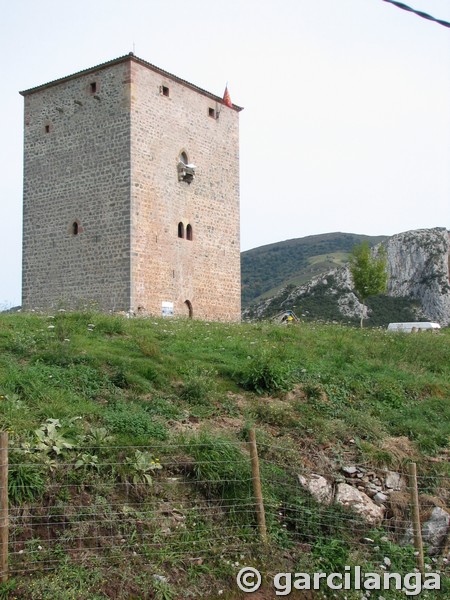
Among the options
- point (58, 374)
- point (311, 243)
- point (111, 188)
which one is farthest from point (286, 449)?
point (311, 243)

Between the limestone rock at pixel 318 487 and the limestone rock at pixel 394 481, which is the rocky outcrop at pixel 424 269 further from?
the limestone rock at pixel 318 487

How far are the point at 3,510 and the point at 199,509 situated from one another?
2255 mm

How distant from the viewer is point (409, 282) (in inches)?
2511

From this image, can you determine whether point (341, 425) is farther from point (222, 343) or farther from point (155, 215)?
point (155, 215)

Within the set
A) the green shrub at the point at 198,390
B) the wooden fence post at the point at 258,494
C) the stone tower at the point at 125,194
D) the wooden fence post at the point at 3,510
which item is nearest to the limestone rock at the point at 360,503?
the wooden fence post at the point at 258,494

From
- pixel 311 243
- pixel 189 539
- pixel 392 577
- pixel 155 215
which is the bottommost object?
pixel 392 577

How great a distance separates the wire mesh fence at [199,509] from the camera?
22.9 feet

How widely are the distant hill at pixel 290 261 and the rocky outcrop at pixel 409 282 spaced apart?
1573cm

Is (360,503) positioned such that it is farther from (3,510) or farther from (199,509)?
(3,510)

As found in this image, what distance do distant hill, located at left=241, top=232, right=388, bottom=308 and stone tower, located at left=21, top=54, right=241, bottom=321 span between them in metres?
55.8

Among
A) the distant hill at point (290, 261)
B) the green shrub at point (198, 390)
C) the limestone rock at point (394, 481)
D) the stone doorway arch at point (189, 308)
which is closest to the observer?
the limestone rock at point (394, 481)

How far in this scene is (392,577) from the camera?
770 cm

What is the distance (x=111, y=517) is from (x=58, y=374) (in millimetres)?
3471

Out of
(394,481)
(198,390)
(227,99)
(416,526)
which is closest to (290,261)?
(227,99)
